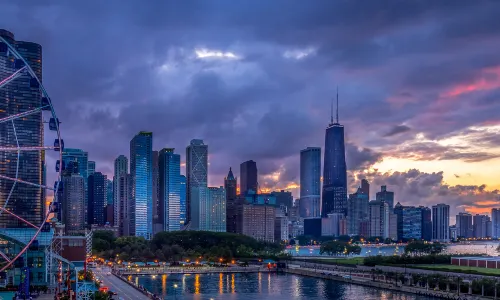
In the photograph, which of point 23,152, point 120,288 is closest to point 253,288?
point 120,288

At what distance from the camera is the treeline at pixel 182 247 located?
5925 inches

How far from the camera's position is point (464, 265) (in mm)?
115188

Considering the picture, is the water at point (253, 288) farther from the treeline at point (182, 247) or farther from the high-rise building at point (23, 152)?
the high-rise building at point (23, 152)

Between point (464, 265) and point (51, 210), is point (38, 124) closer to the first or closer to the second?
point (464, 265)

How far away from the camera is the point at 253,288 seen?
99.4 m

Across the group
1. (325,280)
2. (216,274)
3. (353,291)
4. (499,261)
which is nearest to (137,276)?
(216,274)

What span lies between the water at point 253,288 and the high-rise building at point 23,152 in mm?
55506

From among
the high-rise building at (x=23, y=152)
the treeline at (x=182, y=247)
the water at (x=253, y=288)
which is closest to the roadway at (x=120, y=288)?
the water at (x=253, y=288)

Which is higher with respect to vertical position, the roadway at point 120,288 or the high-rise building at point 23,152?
the high-rise building at point 23,152

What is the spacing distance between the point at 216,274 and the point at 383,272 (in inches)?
1392

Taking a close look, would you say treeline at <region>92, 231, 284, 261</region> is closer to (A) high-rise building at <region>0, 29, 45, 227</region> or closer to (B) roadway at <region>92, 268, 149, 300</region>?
(A) high-rise building at <region>0, 29, 45, 227</region>

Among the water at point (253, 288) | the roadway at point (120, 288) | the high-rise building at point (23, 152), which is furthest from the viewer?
the high-rise building at point (23, 152)

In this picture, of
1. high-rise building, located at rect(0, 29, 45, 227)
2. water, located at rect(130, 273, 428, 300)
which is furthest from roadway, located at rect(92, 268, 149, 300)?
high-rise building, located at rect(0, 29, 45, 227)

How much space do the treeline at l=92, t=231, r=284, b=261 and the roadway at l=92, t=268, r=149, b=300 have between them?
126 ft
